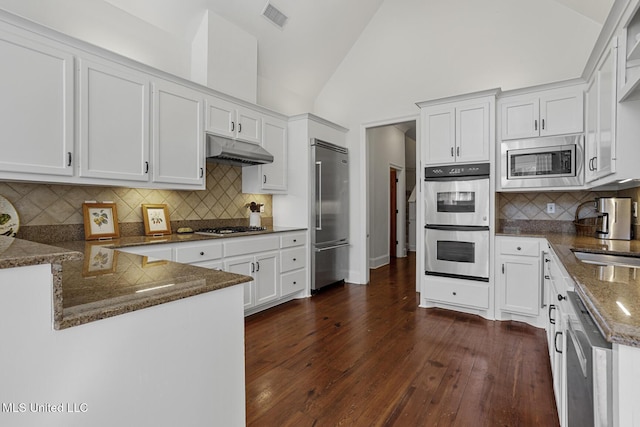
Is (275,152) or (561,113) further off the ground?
(561,113)

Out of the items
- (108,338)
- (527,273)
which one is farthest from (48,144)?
(527,273)

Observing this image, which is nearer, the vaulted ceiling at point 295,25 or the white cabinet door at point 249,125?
the vaulted ceiling at point 295,25

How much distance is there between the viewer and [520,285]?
3244 millimetres

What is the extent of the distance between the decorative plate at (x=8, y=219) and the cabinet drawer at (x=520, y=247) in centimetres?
410

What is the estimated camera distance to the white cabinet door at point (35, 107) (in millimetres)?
2051

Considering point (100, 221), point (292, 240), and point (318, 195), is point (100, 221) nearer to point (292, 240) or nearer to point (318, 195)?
point (292, 240)

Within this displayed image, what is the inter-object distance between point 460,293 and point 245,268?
227 cm

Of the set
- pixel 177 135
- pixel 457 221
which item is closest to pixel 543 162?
pixel 457 221

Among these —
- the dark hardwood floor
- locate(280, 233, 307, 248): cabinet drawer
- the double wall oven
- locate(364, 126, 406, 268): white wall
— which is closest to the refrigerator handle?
locate(280, 233, 307, 248): cabinet drawer

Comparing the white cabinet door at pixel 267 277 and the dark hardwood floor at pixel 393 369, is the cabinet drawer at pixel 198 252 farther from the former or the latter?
the dark hardwood floor at pixel 393 369

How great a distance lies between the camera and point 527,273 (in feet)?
10.5

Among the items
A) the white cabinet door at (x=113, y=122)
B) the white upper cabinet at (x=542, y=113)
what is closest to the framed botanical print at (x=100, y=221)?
the white cabinet door at (x=113, y=122)

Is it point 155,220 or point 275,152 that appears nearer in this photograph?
point 155,220

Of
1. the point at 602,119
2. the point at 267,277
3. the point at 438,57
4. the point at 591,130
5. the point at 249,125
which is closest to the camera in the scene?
the point at 602,119
